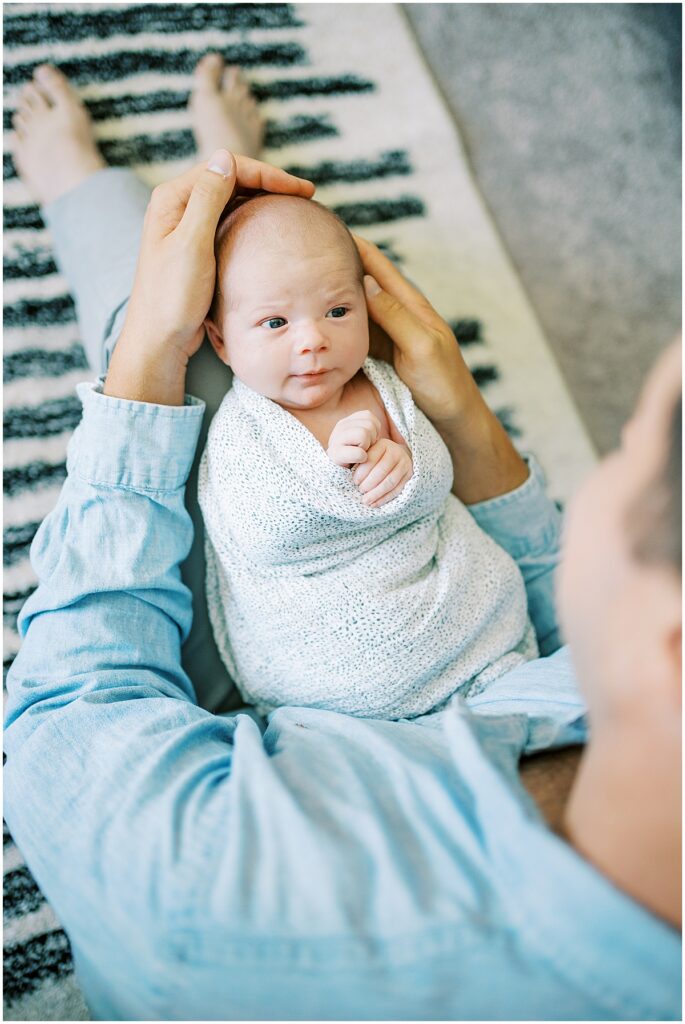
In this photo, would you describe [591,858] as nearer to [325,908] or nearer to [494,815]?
[494,815]

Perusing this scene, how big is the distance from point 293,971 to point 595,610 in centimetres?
35

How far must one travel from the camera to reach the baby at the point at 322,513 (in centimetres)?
93

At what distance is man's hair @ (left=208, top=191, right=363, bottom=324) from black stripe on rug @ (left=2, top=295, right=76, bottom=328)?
1.18ft

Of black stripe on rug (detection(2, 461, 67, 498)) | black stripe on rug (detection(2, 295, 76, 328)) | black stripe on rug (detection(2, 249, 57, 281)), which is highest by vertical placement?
black stripe on rug (detection(2, 249, 57, 281))

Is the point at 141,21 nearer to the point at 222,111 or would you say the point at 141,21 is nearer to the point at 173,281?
the point at 222,111

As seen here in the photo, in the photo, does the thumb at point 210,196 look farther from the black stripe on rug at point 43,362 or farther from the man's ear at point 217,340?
the black stripe on rug at point 43,362

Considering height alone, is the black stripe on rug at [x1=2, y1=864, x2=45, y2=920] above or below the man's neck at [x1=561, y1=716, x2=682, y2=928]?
below

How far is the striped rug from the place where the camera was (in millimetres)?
1228

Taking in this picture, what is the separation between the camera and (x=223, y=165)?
928 mm

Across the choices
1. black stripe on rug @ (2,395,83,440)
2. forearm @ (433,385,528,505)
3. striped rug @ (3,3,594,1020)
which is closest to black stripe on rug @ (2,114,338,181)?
striped rug @ (3,3,594,1020)

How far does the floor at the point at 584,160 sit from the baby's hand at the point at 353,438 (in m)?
0.75

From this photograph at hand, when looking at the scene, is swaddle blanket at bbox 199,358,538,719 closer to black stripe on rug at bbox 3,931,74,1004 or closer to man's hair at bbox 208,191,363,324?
man's hair at bbox 208,191,363,324

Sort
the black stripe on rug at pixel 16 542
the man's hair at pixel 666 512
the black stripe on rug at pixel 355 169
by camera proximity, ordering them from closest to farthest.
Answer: the man's hair at pixel 666 512 → the black stripe on rug at pixel 16 542 → the black stripe on rug at pixel 355 169

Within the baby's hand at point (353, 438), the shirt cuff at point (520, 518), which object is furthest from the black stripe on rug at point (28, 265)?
the shirt cuff at point (520, 518)
